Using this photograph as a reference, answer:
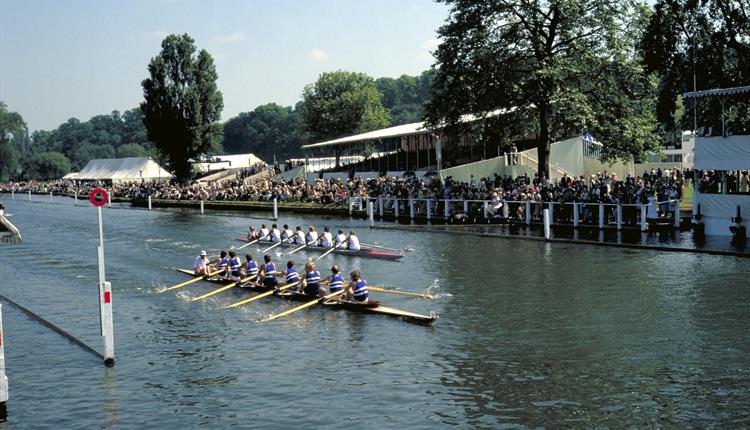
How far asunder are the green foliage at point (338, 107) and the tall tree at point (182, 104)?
17.4 meters

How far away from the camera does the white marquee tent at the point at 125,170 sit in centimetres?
12531

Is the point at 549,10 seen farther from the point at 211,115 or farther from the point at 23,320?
the point at 211,115

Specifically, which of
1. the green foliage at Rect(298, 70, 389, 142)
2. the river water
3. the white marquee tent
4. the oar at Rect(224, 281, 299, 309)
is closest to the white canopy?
the white marquee tent

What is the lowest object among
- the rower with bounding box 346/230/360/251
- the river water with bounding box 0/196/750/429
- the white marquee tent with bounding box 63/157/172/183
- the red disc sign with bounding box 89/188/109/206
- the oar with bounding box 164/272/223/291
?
the river water with bounding box 0/196/750/429

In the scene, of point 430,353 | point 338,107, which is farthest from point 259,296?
point 338,107

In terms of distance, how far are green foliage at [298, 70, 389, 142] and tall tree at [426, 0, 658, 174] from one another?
70805mm

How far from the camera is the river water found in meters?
15.2

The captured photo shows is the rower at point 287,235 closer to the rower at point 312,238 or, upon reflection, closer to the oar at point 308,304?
the rower at point 312,238

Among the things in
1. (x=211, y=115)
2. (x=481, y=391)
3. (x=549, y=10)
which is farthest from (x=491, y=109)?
(x=211, y=115)

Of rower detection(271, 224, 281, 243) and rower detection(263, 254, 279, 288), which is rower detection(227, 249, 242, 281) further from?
rower detection(271, 224, 281, 243)

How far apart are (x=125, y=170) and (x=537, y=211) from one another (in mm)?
98655

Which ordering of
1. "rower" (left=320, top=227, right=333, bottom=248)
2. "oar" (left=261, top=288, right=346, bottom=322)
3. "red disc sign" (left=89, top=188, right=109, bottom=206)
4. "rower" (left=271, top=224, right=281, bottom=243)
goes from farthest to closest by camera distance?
"rower" (left=271, top=224, right=281, bottom=243), "rower" (left=320, top=227, right=333, bottom=248), "oar" (left=261, top=288, right=346, bottom=322), "red disc sign" (left=89, top=188, right=109, bottom=206)

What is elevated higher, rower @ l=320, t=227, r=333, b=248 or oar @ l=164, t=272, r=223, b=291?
rower @ l=320, t=227, r=333, b=248

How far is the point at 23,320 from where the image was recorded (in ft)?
82.9
